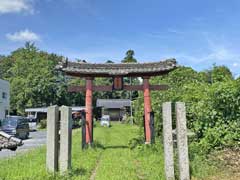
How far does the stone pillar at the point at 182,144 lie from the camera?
8.62 metres

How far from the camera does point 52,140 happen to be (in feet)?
30.4

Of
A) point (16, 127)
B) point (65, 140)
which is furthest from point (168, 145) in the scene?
point (16, 127)

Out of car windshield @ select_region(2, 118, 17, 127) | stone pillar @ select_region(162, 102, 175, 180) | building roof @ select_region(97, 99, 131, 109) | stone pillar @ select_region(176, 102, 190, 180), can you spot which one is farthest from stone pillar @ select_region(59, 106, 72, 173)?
building roof @ select_region(97, 99, 131, 109)

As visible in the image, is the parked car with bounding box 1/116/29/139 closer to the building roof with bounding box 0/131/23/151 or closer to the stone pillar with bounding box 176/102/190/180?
the stone pillar with bounding box 176/102/190/180

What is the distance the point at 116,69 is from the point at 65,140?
8.95m

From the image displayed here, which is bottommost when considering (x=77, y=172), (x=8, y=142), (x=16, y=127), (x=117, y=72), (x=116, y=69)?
(x=77, y=172)

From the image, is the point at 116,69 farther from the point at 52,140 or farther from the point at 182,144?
the point at 182,144

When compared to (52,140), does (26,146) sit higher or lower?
lower

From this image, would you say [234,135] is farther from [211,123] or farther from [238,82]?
[238,82]

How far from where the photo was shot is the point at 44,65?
68.6 meters

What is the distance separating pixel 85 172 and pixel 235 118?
16.0 ft

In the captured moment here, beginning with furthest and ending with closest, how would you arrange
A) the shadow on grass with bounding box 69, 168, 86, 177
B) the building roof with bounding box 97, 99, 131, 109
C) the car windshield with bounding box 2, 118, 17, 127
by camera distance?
the building roof with bounding box 97, 99, 131, 109 → the car windshield with bounding box 2, 118, 17, 127 → the shadow on grass with bounding box 69, 168, 86, 177

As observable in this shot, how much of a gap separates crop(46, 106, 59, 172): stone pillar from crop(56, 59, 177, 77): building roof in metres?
8.12

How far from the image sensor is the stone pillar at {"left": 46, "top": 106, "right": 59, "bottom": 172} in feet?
30.2
